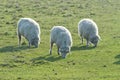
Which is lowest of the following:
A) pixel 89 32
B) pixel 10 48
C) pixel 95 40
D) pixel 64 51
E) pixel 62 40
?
pixel 10 48

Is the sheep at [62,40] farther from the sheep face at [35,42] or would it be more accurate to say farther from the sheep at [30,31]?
the sheep at [30,31]

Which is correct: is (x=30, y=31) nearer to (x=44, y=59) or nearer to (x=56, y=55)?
(x=56, y=55)

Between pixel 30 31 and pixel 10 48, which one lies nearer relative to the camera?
pixel 10 48

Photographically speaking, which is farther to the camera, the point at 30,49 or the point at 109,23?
the point at 109,23

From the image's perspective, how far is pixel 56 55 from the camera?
87.7ft

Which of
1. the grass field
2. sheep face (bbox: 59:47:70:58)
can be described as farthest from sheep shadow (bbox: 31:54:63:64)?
sheep face (bbox: 59:47:70:58)

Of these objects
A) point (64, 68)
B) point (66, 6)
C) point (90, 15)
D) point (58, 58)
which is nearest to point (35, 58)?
point (58, 58)

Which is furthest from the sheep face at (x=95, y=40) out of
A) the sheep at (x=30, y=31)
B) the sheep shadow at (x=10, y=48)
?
the sheep shadow at (x=10, y=48)

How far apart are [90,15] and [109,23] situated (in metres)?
5.51

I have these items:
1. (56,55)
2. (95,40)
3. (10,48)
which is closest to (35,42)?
(10,48)

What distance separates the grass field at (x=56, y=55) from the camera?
21938 mm

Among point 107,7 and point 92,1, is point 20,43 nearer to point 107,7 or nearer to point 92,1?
point 107,7

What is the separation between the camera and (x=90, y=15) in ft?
152

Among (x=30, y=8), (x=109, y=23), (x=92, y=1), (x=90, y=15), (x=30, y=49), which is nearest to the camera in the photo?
(x=30, y=49)
